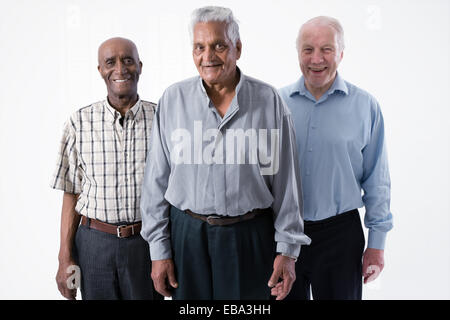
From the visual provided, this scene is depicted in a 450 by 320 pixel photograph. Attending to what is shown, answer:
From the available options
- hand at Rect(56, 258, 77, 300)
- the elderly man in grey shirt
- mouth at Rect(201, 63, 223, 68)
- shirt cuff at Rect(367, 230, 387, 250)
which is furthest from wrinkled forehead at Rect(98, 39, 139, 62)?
shirt cuff at Rect(367, 230, 387, 250)

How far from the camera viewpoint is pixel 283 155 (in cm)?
144

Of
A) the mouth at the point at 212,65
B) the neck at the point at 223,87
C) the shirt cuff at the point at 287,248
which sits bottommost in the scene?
the shirt cuff at the point at 287,248

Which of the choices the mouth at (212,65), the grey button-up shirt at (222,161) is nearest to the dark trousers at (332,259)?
the grey button-up shirt at (222,161)

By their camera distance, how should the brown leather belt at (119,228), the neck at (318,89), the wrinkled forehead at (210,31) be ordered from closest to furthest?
the wrinkled forehead at (210,31), the brown leather belt at (119,228), the neck at (318,89)

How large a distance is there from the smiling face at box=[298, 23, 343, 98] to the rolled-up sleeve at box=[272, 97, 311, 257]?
11.5 inches

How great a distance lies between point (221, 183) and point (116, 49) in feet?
2.09

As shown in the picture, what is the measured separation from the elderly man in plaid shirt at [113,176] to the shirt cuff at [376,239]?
862 mm

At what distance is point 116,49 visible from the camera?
158cm

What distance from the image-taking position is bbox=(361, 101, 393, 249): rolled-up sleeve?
167cm

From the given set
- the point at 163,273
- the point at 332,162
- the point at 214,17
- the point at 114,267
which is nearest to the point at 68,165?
the point at 114,267

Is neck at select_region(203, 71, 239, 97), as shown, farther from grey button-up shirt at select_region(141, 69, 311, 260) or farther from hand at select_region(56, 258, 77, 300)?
hand at select_region(56, 258, 77, 300)

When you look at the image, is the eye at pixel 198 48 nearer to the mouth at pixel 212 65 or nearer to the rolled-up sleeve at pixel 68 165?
the mouth at pixel 212 65

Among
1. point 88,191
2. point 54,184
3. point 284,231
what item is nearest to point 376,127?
point 284,231

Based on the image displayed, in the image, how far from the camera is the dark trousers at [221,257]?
4.62ft
